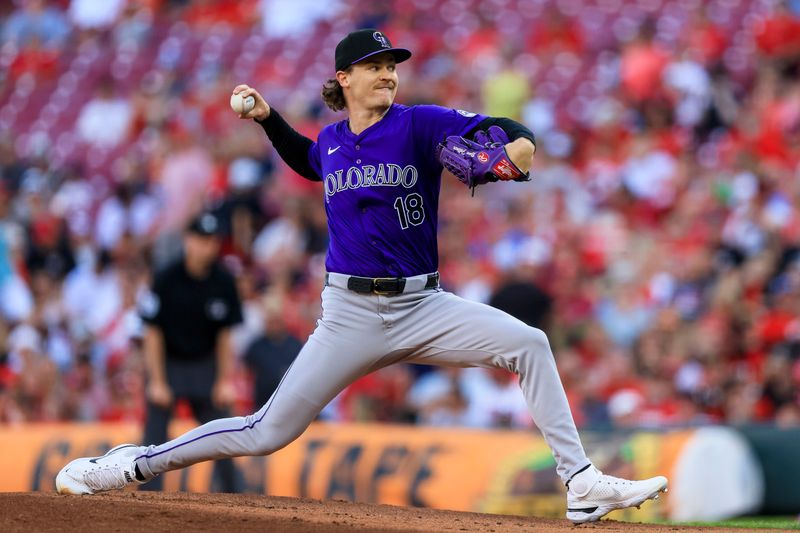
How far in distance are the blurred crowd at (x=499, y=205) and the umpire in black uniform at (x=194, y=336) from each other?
1721mm

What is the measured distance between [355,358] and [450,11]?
10.2 meters

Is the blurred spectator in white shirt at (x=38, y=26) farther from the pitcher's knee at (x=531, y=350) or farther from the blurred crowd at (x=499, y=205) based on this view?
the pitcher's knee at (x=531, y=350)

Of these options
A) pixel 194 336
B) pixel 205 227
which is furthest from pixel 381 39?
pixel 194 336

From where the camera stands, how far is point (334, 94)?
565 centimetres

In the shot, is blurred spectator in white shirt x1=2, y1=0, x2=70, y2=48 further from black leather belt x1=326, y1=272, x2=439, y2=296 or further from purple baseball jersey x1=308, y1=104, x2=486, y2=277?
black leather belt x1=326, y1=272, x2=439, y2=296

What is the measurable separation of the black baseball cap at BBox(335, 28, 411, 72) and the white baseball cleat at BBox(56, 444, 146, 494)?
1898 mm

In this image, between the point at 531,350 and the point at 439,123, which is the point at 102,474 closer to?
the point at 531,350

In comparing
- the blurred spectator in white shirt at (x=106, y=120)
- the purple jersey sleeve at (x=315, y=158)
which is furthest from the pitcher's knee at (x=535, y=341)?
the blurred spectator in white shirt at (x=106, y=120)

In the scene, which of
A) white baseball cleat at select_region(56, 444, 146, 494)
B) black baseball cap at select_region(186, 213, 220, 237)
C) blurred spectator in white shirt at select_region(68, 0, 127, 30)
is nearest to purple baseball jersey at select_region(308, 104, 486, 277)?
white baseball cleat at select_region(56, 444, 146, 494)

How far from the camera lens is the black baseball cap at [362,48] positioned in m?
5.37

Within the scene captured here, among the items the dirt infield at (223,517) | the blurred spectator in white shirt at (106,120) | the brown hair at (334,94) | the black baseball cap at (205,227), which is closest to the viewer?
the dirt infield at (223,517)

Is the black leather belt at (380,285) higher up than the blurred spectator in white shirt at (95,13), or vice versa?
the blurred spectator in white shirt at (95,13)

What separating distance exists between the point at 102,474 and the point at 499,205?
6.86 m

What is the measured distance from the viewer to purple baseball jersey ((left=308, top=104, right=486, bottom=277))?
5.30 meters
